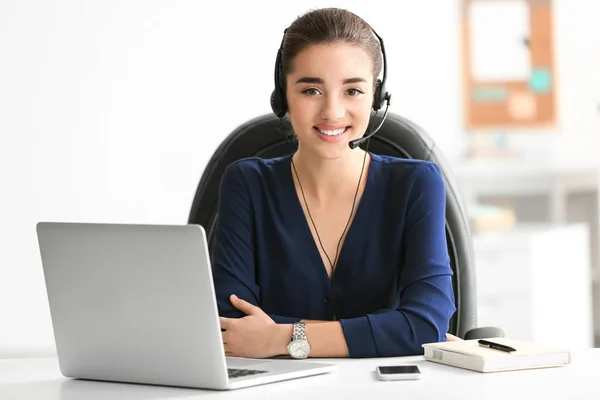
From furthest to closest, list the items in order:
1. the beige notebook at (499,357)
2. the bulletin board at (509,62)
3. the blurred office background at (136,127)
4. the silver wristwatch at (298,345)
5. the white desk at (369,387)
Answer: the bulletin board at (509,62) → the blurred office background at (136,127) → the silver wristwatch at (298,345) → the beige notebook at (499,357) → the white desk at (369,387)

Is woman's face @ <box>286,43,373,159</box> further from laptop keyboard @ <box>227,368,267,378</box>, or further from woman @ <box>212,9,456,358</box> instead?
laptop keyboard @ <box>227,368,267,378</box>

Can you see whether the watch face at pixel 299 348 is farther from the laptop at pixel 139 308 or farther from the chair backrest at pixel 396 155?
the chair backrest at pixel 396 155

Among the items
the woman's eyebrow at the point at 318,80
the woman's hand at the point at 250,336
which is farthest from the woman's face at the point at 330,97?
the woman's hand at the point at 250,336

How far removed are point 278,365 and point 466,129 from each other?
13.4 feet

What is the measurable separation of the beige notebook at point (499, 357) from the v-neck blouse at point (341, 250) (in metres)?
0.31

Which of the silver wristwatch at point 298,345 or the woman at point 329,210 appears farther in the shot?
the woman at point 329,210

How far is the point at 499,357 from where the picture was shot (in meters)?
1.26

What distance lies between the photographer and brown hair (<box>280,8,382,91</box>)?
70.6 inches

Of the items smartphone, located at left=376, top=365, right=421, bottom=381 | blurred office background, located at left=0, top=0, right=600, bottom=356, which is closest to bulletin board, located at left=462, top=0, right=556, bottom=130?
blurred office background, located at left=0, top=0, right=600, bottom=356

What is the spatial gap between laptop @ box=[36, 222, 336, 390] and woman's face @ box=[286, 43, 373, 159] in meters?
0.57

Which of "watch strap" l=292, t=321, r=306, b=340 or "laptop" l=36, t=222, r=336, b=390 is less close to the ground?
"laptop" l=36, t=222, r=336, b=390

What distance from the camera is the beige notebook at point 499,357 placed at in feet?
4.13

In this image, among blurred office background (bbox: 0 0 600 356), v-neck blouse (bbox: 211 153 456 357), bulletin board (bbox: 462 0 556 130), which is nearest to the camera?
v-neck blouse (bbox: 211 153 456 357)

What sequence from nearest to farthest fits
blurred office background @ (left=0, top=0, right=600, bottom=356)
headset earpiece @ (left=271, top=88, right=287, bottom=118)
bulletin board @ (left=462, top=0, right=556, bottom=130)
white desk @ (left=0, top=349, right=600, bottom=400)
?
white desk @ (left=0, top=349, right=600, bottom=400) → headset earpiece @ (left=271, top=88, right=287, bottom=118) → blurred office background @ (left=0, top=0, right=600, bottom=356) → bulletin board @ (left=462, top=0, right=556, bottom=130)
